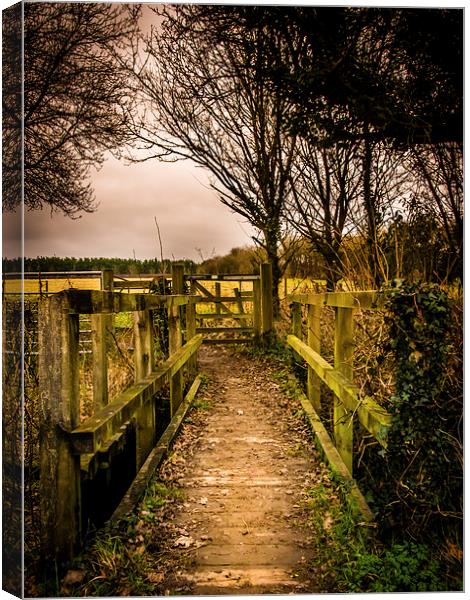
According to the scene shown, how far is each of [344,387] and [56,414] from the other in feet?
5.37

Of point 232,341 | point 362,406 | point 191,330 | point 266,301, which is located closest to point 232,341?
point 232,341

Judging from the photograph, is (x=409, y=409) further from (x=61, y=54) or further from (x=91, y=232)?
(x=61, y=54)

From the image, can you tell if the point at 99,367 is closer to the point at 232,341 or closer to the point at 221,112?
the point at 221,112

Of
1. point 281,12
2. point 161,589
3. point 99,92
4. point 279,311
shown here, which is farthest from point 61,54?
point 279,311

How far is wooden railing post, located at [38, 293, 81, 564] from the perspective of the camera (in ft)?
6.45

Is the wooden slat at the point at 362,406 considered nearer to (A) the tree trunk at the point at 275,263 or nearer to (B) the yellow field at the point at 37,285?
(B) the yellow field at the point at 37,285

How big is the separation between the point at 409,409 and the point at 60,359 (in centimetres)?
158

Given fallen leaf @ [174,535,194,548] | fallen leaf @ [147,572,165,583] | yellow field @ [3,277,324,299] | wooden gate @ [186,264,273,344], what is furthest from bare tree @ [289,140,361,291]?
wooden gate @ [186,264,273,344]

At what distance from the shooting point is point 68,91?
3172mm

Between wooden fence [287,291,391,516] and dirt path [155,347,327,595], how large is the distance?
0.71 ft

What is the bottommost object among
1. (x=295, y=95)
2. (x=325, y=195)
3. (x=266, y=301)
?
(x=266, y=301)

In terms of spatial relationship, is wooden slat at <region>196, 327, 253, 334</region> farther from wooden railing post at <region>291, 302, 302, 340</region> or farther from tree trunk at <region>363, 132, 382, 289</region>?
tree trunk at <region>363, 132, 382, 289</region>

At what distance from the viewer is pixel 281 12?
3012 mm

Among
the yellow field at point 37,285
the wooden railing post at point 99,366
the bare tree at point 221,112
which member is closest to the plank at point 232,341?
the bare tree at point 221,112
